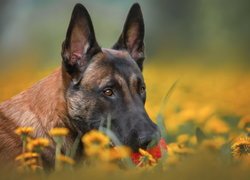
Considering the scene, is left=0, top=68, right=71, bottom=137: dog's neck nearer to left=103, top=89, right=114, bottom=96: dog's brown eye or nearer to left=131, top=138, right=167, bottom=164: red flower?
left=103, top=89, right=114, bottom=96: dog's brown eye

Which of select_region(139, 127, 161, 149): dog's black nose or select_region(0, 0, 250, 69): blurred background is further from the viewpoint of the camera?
select_region(0, 0, 250, 69): blurred background

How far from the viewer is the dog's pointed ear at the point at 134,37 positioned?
23.8 feet

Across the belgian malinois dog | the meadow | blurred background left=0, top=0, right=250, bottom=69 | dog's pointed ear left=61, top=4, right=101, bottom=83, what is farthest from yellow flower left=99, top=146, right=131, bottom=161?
blurred background left=0, top=0, right=250, bottom=69

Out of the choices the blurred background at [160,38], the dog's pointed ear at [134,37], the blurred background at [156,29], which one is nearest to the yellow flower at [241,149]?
the dog's pointed ear at [134,37]

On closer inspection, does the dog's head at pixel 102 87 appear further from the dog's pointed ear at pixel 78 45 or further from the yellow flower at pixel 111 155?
the yellow flower at pixel 111 155

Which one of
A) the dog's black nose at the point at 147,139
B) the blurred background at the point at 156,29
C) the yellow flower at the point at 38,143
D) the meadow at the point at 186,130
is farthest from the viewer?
the blurred background at the point at 156,29

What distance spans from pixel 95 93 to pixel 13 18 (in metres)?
11.4

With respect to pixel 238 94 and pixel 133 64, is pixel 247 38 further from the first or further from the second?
pixel 133 64

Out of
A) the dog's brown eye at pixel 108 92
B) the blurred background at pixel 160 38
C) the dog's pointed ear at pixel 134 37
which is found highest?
the dog's pointed ear at pixel 134 37

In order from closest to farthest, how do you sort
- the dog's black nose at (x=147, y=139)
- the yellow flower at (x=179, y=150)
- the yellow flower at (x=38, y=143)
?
the yellow flower at (x=38, y=143), the yellow flower at (x=179, y=150), the dog's black nose at (x=147, y=139)

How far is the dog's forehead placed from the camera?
262 inches

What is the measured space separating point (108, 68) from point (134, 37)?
0.81 meters

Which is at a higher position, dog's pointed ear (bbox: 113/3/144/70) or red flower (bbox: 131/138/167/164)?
dog's pointed ear (bbox: 113/3/144/70)

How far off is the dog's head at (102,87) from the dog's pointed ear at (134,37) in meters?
0.29
